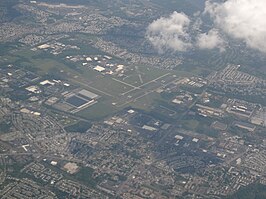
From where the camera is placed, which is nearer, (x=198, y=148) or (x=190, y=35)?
(x=198, y=148)

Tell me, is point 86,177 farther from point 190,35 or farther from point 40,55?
point 190,35

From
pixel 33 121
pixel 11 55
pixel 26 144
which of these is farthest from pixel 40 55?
pixel 26 144

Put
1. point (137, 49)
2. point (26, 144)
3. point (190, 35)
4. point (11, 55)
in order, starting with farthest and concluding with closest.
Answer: point (190, 35) < point (137, 49) < point (11, 55) < point (26, 144)

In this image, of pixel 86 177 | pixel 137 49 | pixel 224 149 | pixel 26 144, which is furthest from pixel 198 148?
pixel 137 49

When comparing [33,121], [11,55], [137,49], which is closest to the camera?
[33,121]

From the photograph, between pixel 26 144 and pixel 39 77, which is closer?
pixel 26 144

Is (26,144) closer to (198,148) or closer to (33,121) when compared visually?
(33,121)
